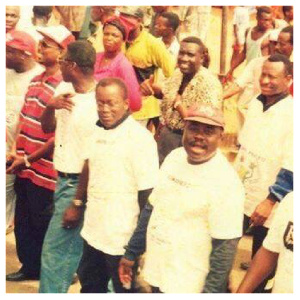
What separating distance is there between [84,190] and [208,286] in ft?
1.74

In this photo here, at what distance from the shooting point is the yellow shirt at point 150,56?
7.60ft

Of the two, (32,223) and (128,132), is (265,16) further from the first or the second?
(32,223)

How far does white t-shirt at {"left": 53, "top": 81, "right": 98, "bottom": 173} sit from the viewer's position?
2.25m

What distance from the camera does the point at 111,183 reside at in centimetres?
218

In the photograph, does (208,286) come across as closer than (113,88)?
Yes

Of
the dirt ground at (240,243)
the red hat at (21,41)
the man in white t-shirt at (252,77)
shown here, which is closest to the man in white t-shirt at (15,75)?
the red hat at (21,41)

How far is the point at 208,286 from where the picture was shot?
204cm

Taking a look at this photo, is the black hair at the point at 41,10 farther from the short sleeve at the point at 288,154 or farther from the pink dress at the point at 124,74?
the short sleeve at the point at 288,154

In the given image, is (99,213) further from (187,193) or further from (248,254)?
(248,254)

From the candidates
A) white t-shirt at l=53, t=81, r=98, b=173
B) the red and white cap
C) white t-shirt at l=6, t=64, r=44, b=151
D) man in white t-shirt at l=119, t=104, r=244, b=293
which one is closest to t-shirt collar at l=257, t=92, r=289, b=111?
man in white t-shirt at l=119, t=104, r=244, b=293

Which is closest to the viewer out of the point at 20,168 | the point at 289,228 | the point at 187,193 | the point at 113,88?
the point at 289,228

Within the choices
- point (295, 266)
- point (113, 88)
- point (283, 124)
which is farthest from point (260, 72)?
point (295, 266)

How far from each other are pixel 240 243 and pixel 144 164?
1.32ft

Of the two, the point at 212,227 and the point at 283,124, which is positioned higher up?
the point at 283,124
